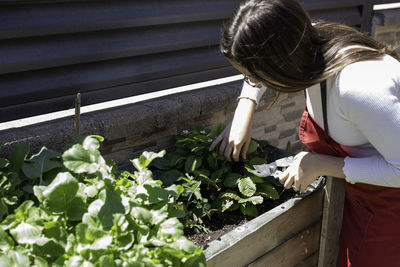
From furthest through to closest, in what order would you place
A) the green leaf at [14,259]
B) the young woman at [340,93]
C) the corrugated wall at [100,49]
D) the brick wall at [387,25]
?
1. the brick wall at [387,25]
2. the corrugated wall at [100,49]
3. the young woman at [340,93]
4. the green leaf at [14,259]

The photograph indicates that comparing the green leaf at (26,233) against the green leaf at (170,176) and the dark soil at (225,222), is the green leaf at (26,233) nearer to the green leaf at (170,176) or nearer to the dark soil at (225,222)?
the dark soil at (225,222)

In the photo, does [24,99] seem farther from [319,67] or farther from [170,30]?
[319,67]

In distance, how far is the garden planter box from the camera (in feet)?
6.09

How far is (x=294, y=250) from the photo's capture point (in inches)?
89.7

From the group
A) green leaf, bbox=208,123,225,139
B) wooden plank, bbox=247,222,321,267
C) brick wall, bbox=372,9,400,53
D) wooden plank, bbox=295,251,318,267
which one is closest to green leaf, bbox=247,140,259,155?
green leaf, bbox=208,123,225,139

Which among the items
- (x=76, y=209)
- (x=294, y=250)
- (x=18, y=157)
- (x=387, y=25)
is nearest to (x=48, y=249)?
(x=76, y=209)

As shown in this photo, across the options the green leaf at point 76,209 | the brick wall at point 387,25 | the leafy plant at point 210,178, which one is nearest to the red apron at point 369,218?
the leafy plant at point 210,178

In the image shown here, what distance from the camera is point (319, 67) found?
1713mm

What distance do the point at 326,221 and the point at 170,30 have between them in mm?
1342

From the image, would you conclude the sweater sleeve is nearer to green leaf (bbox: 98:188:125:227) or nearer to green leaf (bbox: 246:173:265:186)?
green leaf (bbox: 246:173:265:186)

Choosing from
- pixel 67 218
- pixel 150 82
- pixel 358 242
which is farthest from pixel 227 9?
pixel 67 218

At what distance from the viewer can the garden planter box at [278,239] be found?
186 centimetres

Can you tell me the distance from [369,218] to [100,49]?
4.95 feet

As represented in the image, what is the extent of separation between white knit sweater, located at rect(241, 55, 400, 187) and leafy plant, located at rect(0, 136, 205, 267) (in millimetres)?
705
